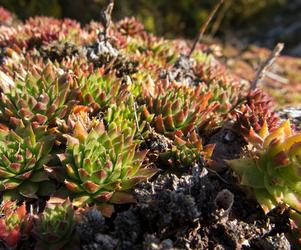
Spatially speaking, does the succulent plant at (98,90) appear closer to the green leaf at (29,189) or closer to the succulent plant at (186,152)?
the succulent plant at (186,152)

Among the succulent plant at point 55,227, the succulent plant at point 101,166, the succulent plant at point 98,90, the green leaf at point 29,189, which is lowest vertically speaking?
the succulent plant at point 55,227

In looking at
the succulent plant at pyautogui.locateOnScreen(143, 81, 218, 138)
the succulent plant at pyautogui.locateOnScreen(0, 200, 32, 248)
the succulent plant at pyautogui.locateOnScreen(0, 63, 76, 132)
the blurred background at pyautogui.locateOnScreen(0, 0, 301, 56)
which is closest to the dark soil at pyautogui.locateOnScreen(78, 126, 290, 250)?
the succulent plant at pyautogui.locateOnScreen(0, 200, 32, 248)

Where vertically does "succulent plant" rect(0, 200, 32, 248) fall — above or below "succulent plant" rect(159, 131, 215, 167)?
below

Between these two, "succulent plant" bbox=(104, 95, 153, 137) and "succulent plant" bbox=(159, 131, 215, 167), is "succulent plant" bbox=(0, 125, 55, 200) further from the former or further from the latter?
"succulent plant" bbox=(159, 131, 215, 167)

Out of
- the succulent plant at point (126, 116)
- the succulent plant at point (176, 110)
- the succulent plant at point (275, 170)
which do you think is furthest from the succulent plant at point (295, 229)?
the succulent plant at point (126, 116)

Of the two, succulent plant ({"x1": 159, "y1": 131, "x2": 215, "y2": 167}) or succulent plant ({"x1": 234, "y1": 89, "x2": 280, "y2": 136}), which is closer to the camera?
succulent plant ({"x1": 159, "y1": 131, "x2": 215, "y2": 167})

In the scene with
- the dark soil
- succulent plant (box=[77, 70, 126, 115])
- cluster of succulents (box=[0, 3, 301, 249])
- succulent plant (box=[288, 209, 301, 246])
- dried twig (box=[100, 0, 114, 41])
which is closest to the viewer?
the dark soil

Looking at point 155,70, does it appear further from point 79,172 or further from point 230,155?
point 79,172

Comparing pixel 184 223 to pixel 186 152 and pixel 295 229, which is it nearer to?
pixel 186 152
